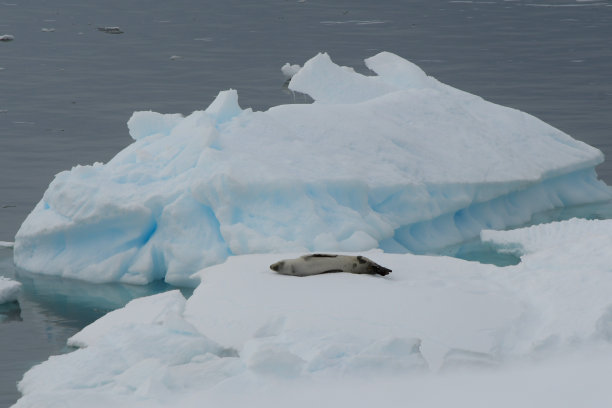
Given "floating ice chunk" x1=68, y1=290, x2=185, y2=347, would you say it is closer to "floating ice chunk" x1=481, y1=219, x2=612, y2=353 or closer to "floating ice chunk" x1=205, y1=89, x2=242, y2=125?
"floating ice chunk" x1=481, y1=219, x2=612, y2=353

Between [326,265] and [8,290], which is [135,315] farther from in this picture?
[8,290]

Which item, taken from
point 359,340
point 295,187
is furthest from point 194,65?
point 359,340

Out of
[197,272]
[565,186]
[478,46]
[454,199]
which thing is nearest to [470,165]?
[454,199]

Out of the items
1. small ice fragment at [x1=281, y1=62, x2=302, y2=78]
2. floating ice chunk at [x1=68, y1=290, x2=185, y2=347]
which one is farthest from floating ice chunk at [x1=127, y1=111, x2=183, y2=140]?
small ice fragment at [x1=281, y1=62, x2=302, y2=78]

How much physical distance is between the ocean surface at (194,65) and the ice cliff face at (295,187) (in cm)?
56

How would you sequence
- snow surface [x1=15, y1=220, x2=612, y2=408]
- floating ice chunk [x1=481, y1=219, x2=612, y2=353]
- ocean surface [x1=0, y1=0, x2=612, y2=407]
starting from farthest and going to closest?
ocean surface [x1=0, y1=0, x2=612, y2=407], floating ice chunk [x1=481, y1=219, x2=612, y2=353], snow surface [x1=15, y1=220, x2=612, y2=408]

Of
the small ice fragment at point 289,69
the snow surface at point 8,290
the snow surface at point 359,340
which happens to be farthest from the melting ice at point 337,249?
the small ice fragment at point 289,69

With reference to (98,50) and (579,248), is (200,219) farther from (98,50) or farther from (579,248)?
(98,50)

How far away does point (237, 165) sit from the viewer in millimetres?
13594

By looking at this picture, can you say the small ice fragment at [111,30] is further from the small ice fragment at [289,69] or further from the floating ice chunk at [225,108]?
the floating ice chunk at [225,108]

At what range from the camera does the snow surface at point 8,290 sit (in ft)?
39.9

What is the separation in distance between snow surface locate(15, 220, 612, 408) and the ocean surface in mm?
1164

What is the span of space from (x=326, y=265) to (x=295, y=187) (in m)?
2.32

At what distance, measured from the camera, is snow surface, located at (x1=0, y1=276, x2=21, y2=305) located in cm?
1216
